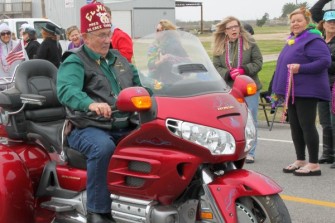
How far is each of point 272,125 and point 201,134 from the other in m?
7.14

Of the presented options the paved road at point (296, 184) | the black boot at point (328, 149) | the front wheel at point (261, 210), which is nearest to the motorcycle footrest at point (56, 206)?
the front wheel at point (261, 210)

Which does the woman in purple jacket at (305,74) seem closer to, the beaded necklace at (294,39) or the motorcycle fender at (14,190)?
the beaded necklace at (294,39)

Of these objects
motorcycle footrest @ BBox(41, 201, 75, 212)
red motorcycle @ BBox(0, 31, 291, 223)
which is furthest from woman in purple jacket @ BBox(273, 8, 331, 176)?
motorcycle footrest @ BBox(41, 201, 75, 212)

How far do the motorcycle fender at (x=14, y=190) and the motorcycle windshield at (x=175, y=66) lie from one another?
1.35 m

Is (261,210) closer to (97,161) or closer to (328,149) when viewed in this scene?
(97,161)

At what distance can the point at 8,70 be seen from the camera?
9906 mm

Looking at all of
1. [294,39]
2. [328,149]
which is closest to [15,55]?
[294,39]

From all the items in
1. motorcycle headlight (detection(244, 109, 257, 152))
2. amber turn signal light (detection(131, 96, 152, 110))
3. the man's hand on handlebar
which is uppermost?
amber turn signal light (detection(131, 96, 152, 110))

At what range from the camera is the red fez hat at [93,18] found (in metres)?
4.62

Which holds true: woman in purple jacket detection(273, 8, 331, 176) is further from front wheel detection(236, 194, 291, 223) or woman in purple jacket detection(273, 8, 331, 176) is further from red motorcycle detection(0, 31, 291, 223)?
front wheel detection(236, 194, 291, 223)

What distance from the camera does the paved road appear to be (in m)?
5.87

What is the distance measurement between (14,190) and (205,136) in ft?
5.93

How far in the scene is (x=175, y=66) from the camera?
4.20 m

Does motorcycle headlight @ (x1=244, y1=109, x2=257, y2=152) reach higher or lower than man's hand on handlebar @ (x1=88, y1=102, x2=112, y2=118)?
lower
